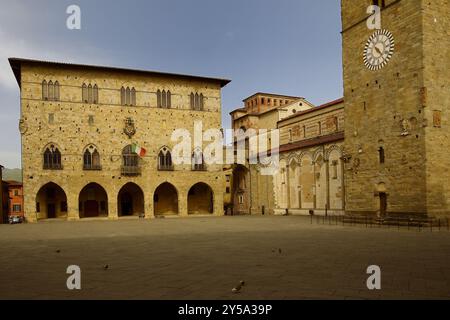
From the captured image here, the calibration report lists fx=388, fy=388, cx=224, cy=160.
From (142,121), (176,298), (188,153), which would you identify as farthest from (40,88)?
(176,298)

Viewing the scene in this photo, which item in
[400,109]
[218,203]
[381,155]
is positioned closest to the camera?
[400,109]

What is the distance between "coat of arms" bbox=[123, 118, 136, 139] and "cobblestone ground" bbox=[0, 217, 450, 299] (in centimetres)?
2186

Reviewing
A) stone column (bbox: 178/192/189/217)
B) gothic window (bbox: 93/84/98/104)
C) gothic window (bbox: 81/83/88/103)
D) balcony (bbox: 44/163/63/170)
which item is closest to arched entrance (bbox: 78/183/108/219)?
balcony (bbox: 44/163/63/170)

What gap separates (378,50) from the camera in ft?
78.6

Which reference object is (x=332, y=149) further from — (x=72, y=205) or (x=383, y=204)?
(x=72, y=205)

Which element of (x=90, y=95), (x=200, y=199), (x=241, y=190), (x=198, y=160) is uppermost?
(x=90, y=95)

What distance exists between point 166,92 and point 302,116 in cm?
1438

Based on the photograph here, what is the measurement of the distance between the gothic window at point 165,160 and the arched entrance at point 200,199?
4860 millimetres

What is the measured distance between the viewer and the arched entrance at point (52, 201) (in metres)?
36.6

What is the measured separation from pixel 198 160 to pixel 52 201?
1468cm

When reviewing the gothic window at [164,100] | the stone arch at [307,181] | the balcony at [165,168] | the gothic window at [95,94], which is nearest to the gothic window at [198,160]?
the balcony at [165,168]

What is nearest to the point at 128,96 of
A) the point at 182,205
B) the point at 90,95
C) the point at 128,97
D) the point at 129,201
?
the point at 128,97

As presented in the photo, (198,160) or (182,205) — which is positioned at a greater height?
(198,160)
